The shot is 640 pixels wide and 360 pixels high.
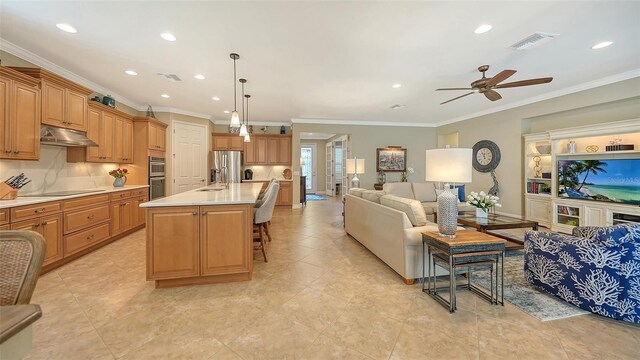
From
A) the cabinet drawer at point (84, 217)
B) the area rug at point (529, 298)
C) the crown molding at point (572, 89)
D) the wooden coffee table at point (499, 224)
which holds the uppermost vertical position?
the crown molding at point (572, 89)

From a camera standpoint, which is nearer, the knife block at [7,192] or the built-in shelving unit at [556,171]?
the knife block at [7,192]

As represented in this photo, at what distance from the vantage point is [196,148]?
6539 millimetres

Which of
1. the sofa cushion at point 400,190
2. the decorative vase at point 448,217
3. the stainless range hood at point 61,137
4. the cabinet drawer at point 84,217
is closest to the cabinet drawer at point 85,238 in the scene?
the cabinet drawer at point 84,217

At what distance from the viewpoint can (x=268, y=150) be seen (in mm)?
7617

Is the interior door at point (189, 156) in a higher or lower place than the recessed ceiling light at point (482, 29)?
lower

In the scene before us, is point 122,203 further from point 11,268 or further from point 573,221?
point 573,221

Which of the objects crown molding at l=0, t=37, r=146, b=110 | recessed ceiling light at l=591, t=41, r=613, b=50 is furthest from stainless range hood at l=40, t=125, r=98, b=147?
recessed ceiling light at l=591, t=41, r=613, b=50

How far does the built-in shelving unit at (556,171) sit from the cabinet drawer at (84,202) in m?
7.72

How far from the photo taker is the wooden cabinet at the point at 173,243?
2449 millimetres

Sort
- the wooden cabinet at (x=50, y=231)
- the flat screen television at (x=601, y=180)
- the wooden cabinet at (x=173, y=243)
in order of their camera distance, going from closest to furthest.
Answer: the wooden cabinet at (x=173, y=243), the wooden cabinet at (x=50, y=231), the flat screen television at (x=601, y=180)

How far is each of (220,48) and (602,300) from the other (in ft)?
14.6

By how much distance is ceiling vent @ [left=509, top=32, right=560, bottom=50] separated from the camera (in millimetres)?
2700

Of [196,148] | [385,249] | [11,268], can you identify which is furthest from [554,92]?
[196,148]

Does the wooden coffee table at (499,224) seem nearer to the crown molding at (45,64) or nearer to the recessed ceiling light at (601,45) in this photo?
the recessed ceiling light at (601,45)
